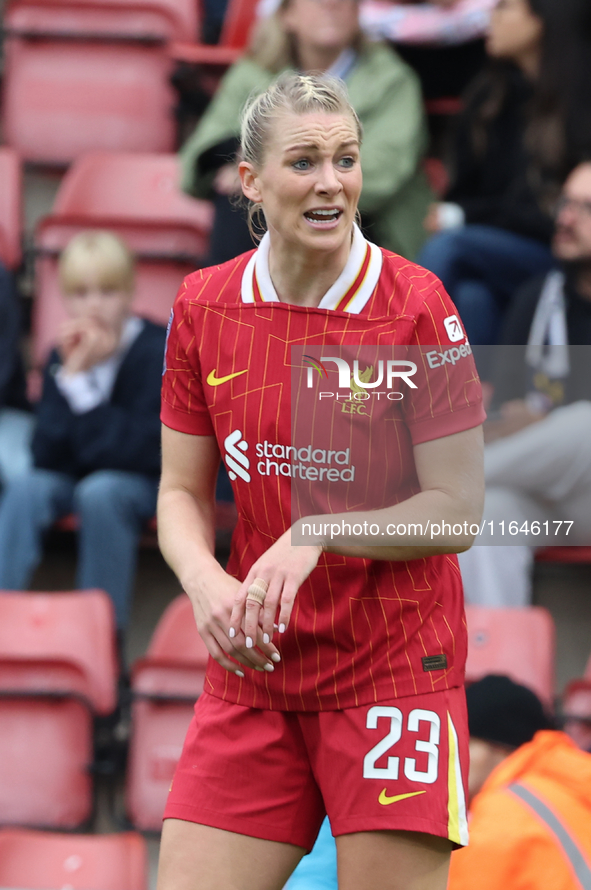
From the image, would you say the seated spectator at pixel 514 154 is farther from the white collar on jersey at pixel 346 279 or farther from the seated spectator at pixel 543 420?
the white collar on jersey at pixel 346 279

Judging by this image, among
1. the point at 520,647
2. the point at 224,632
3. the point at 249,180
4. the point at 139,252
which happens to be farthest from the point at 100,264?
the point at 224,632

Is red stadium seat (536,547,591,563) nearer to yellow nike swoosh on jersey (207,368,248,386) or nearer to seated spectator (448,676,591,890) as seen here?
seated spectator (448,676,591,890)

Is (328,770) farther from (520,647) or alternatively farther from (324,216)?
(520,647)

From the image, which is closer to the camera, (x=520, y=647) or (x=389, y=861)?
(x=389, y=861)

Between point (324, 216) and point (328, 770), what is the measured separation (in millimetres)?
710

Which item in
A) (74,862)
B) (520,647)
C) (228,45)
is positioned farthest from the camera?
(228,45)

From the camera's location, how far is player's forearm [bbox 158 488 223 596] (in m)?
1.51

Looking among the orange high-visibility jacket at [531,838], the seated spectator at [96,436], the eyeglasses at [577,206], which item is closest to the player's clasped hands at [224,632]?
the orange high-visibility jacket at [531,838]

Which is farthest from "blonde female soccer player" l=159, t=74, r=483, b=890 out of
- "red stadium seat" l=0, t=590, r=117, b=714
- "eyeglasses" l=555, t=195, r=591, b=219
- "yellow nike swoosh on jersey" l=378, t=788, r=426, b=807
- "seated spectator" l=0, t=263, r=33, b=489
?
"seated spectator" l=0, t=263, r=33, b=489

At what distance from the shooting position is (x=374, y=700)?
1.50 metres

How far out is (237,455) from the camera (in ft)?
5.08

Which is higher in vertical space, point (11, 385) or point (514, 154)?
point (514, 154)

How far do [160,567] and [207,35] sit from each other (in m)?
2.50

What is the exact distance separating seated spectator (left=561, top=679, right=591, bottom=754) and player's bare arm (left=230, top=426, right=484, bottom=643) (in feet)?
4.66
